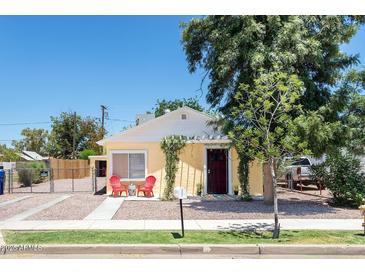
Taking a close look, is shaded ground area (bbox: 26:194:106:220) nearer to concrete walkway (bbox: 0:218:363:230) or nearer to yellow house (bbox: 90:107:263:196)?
concrete walkway (bbox: 0:218:363:230)

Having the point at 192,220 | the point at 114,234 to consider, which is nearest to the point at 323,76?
the point at 192,220

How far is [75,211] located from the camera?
13.2 meters

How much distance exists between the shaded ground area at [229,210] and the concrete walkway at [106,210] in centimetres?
21

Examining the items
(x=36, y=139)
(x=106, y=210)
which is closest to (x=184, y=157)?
(x=106, y=210)

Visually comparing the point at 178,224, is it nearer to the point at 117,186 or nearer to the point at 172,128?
the point at 117,186

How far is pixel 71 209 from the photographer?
13695mm

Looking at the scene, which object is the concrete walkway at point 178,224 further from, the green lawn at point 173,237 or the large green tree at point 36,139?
the large green tree at point 36,139

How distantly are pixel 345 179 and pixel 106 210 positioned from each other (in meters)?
8.77

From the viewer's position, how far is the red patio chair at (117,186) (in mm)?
18048

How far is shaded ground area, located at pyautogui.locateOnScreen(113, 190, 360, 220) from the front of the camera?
12.1 m

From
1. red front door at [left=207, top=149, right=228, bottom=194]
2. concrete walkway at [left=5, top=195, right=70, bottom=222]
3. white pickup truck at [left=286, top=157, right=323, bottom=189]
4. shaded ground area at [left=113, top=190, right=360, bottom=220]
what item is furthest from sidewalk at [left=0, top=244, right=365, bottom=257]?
white pickup truck at [left=286, top=157, right=323, bottom=189]

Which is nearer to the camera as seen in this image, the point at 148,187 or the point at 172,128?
the point at 148,187

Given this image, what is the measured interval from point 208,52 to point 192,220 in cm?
696

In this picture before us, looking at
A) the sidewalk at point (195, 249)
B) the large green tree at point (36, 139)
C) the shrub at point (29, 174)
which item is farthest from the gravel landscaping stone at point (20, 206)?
the large green tree at point (36, 139)
